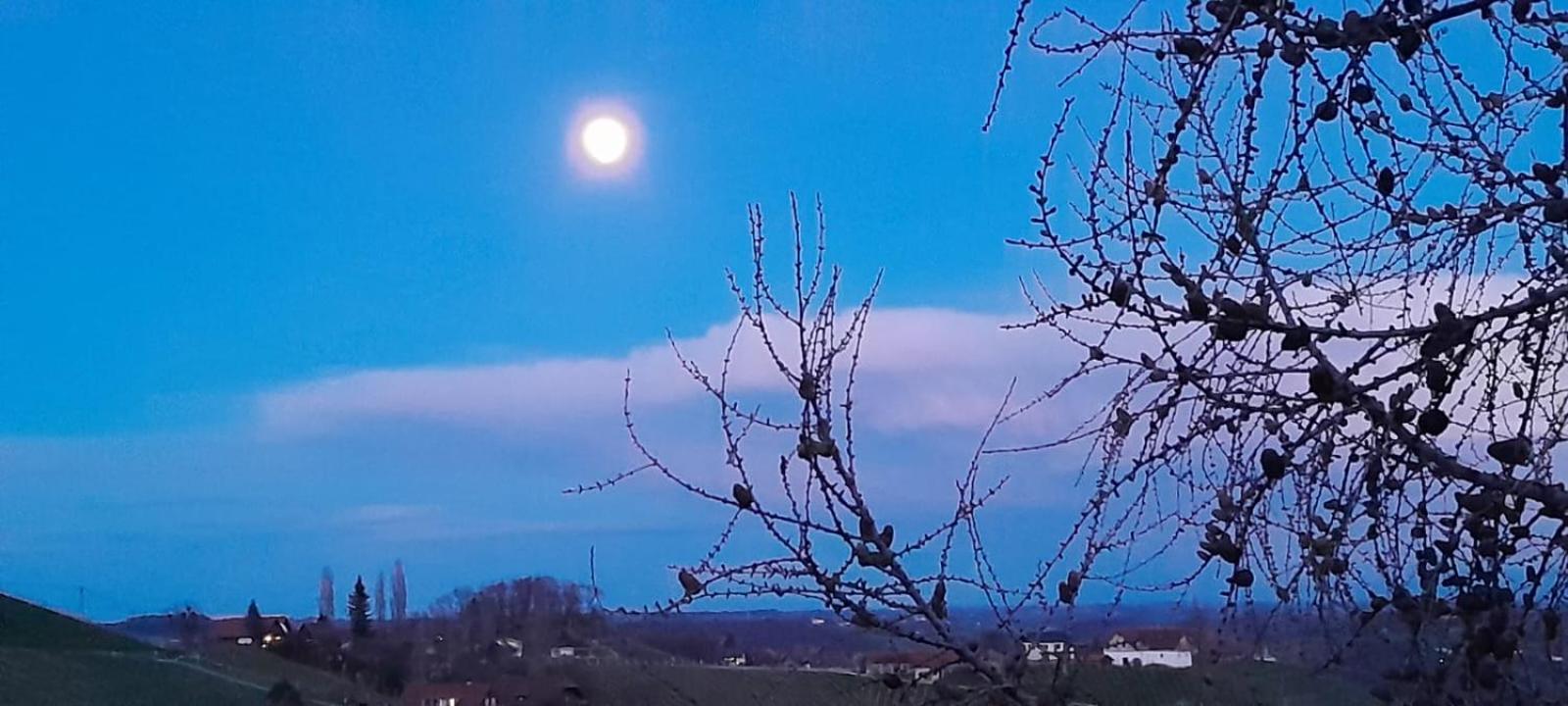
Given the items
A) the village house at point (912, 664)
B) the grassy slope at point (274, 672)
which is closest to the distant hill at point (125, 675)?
the grassy slope at point (274, 672)

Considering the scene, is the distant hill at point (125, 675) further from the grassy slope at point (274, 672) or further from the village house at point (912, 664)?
the village house at point (912, 664)

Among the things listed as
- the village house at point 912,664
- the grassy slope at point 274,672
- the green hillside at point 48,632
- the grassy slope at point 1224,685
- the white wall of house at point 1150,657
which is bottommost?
the grassy slope at point 1224,685

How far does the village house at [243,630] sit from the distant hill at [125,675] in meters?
0.22

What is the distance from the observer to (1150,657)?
2430mm

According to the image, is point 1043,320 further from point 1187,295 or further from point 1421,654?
point 1421,654

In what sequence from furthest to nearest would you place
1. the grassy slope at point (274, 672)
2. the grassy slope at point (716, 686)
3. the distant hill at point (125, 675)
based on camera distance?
1. the distant hill at point (125, 675)
2. the grassy slope at point (274, 672)
3. the grassy slope at point (716, 686)

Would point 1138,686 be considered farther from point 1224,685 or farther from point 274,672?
point 274,672

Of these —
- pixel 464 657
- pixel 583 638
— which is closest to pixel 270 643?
pixel 464 657

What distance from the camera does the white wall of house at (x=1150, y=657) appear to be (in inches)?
94.4

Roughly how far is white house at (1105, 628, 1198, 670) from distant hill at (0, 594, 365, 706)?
39.8ft

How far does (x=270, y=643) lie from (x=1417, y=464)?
17330 millimetres

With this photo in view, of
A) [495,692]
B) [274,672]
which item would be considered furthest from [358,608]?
[495,692]

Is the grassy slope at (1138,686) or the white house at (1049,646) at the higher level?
the white house at (1049,646)

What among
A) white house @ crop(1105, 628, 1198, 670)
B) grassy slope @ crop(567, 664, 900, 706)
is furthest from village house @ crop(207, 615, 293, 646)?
white house @ crop(1105, 628, 1198, 670)
